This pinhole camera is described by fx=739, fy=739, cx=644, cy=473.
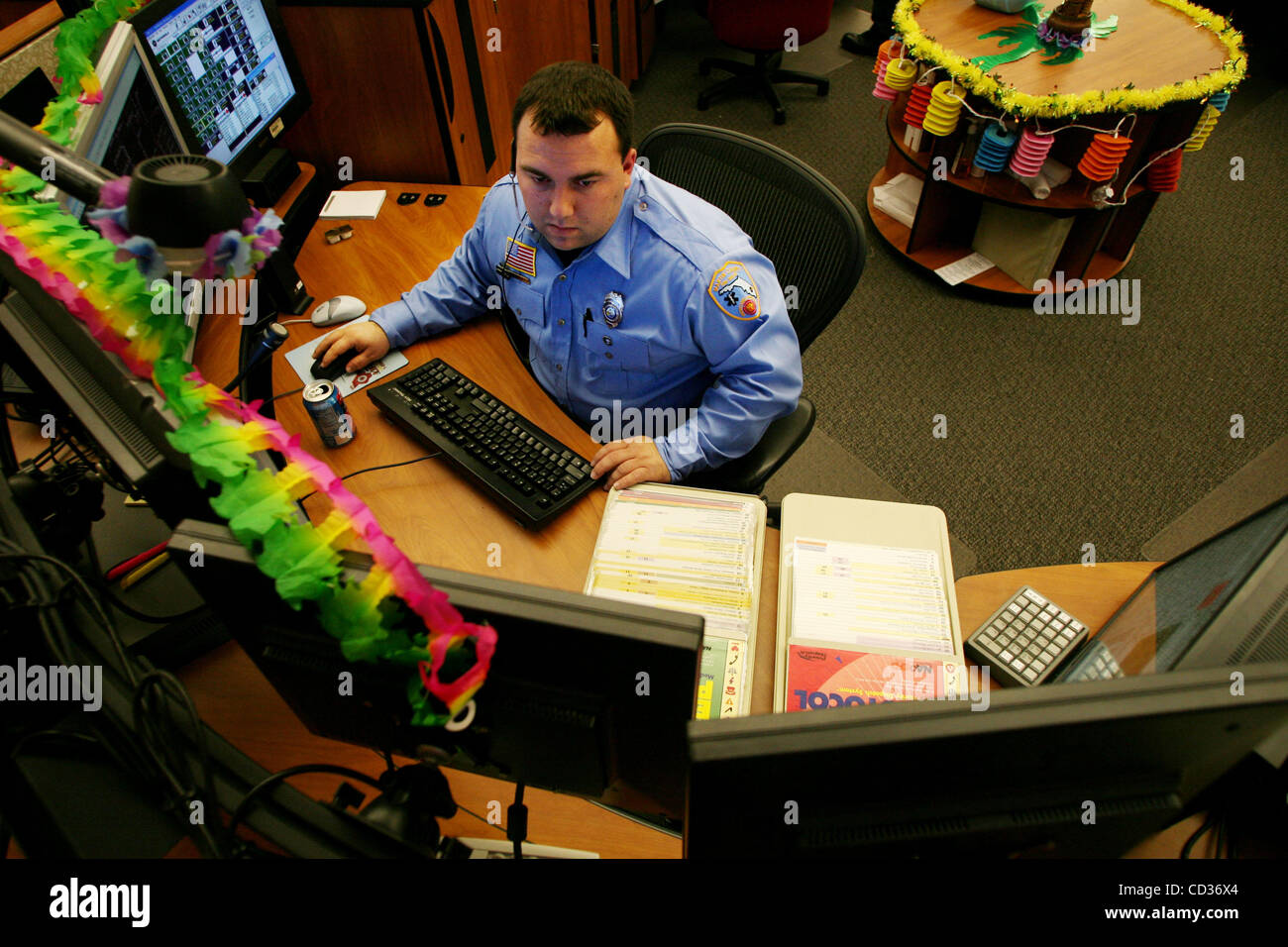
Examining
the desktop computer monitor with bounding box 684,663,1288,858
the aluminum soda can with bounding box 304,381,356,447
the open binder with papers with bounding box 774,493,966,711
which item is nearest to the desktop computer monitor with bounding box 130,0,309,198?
the aluminum soda can with bounding box 304,381,356,447

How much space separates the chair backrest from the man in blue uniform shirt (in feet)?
0.34

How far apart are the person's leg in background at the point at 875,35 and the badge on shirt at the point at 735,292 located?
11.0 ft

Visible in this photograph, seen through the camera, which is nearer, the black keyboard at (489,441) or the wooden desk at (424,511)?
the wooden desk at (424,511)

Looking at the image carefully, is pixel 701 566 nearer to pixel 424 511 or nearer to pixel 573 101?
pixel 424 511

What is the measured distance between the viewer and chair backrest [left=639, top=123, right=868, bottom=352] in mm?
1403

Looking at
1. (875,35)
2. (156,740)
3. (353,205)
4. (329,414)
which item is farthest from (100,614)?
(875,35)

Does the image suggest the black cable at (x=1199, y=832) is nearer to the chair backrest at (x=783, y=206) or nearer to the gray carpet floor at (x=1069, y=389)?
the chair backrest at (x=783, y=206)

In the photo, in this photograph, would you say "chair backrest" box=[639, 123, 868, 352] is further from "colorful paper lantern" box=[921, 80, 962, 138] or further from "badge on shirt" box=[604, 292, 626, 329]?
"colorful paper lantern" box=[921, 80, 962, 138]

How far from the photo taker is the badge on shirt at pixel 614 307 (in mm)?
1429

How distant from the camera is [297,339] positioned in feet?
5.19

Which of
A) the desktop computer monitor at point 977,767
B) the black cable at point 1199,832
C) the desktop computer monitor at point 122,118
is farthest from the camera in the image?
the desktop computer monitor at point 122,118

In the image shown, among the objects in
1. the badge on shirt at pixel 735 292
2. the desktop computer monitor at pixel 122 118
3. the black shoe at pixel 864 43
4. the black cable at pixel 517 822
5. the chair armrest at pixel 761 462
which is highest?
the desktop computer monitor at pixel 122 118

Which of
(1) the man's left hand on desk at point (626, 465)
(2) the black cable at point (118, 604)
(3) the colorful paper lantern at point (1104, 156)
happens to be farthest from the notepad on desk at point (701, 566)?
(3) the colorful paper lantern at point (1104, 156)
